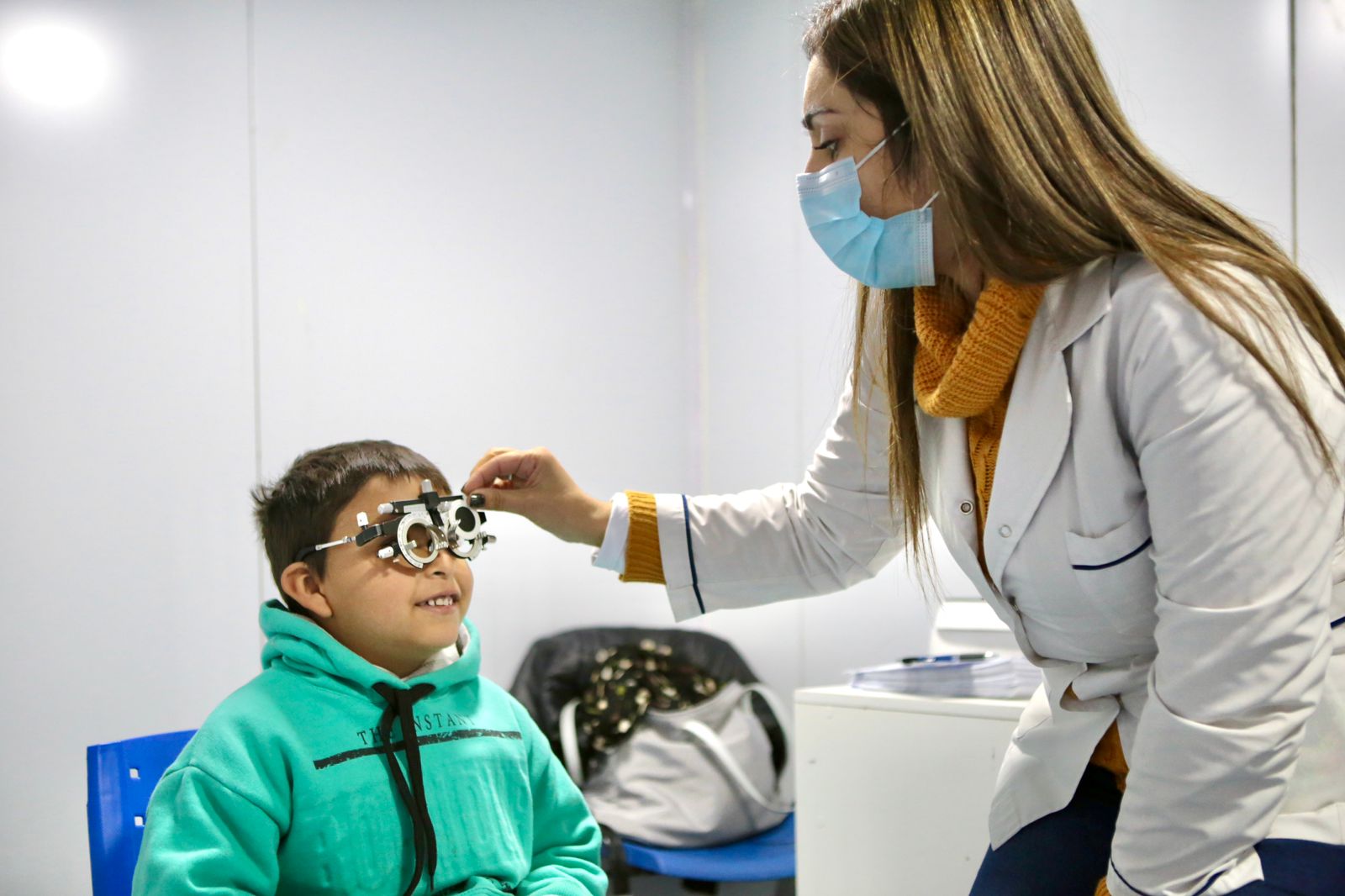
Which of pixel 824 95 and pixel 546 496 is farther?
pixel 546 496

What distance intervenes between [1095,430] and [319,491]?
38.5 inches

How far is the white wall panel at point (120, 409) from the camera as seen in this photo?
259 centimetres

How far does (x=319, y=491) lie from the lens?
1.61 metres

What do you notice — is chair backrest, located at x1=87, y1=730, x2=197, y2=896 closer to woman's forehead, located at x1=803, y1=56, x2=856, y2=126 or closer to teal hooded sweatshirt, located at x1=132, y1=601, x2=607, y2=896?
teal hooded sweatshirt, located at x1=132, y1=601, x2=607, y2=896

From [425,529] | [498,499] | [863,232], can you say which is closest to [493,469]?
[498,499]

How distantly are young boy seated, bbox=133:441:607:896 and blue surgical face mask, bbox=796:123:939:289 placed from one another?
23.6 inches

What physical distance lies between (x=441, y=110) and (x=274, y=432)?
3.45 ft

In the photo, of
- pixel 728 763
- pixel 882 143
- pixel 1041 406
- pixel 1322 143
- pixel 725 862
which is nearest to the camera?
pixel 1041 406

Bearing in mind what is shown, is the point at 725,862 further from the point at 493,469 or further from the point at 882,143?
the point at 882,143

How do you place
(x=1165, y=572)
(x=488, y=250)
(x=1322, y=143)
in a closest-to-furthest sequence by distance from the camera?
1. (x=1165, y=572)
2. (x=1322, y=143)
3. (x=488, y=250)

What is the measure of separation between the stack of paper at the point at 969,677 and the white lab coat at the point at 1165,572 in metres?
0.92

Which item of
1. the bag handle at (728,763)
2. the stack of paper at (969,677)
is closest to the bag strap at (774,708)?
the bag handle at (728,763)

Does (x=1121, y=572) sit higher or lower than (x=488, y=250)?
lower

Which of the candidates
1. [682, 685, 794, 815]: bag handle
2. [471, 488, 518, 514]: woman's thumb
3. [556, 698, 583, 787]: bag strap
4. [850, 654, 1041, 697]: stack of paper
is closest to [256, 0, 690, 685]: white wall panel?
[556, 698, 583, 787]: bag strap
